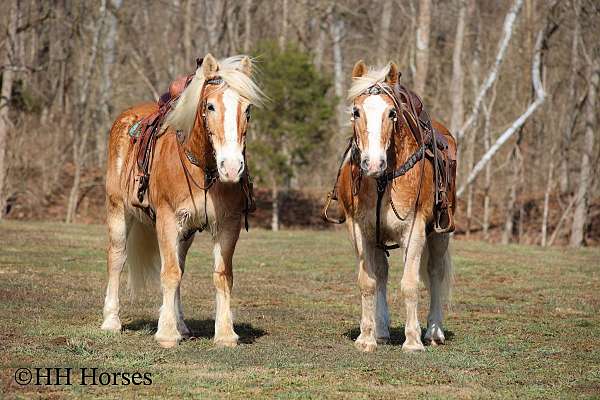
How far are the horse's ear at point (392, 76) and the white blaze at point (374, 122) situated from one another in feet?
1.40

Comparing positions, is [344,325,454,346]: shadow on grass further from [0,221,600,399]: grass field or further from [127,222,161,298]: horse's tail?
[127,222,161,298]: horse's tail

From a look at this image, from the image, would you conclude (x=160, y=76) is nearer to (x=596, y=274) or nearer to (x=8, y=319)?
(x=596, y=274)

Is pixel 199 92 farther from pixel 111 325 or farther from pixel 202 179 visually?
pixel 111 325

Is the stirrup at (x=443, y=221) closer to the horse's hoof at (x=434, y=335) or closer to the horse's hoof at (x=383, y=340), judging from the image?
the horse's hoof at (x=434, y=335)

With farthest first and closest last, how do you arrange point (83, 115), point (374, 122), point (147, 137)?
point (83, 115) → point (147, 137) → point (374, 122)

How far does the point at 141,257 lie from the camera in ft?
32.5

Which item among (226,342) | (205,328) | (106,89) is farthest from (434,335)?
(106,89)

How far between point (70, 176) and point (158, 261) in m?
24.1

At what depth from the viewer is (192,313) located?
11031 mm

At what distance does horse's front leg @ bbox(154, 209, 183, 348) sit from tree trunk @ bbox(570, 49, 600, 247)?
2048 cm

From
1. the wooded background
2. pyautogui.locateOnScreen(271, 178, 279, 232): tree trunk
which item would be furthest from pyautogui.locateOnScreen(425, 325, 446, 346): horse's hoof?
pyautogui.locateOnScreen(271, 178, 279, 232): tree trunk

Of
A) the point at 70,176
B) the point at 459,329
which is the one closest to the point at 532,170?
the point at 70,176

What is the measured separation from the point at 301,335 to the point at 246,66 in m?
2.60

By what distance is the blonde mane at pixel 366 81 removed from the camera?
834 cm
